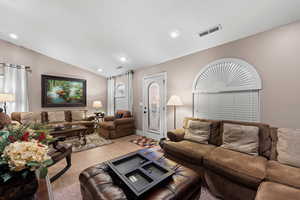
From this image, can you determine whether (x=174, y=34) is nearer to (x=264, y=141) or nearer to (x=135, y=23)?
Result: (x=135, y=23)

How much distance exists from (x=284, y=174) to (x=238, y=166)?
417 mm

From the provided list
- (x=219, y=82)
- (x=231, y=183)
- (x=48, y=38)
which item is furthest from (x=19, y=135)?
(x=48, y=38)

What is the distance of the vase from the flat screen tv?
4.76m

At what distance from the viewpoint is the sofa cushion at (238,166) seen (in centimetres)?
134

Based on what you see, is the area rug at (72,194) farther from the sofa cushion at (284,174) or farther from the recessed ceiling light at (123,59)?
the recessed ceiling light at (123,59)

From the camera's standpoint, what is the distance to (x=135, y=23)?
2412mm

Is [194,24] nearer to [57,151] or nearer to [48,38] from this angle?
[57,151]

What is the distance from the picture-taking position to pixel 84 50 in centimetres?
376

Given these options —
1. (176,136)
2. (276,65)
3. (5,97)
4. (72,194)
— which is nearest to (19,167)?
(72,194)

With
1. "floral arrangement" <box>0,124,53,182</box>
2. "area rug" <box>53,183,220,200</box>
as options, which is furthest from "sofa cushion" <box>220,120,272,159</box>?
"floral arrangement" <box>0,124,53,182</box>

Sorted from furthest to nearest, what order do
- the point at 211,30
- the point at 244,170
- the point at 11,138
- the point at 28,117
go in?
the point at 28,117 → the point at 211,30 → the point at 244,170 → the point at 11,138

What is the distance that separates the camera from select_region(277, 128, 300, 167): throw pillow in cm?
148

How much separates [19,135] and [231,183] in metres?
2.19

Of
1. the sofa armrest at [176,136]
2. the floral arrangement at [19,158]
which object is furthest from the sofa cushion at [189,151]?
the floral arrangement at [19,158]
